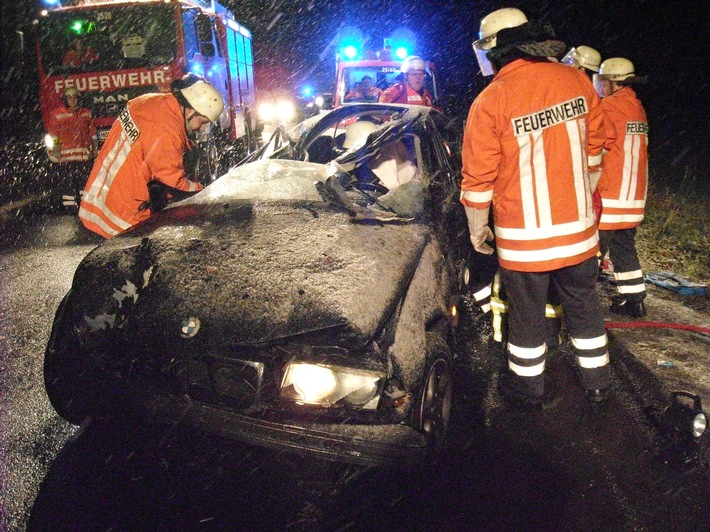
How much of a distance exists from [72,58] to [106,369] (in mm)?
7240

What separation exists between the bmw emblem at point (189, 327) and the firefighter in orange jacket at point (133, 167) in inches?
62.3

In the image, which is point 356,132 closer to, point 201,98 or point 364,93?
point 201,98

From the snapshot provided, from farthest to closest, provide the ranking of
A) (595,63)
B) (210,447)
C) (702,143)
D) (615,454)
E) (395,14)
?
1. (395,14)
2. (702,143)
3. (595,63)
4. (615,454)
5. (210,447)

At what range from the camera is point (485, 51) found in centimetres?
275

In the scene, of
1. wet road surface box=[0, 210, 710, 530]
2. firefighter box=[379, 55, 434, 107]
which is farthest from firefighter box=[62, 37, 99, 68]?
wet road surface box=[0, 210, 710, 530]

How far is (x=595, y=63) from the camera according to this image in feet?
13.5

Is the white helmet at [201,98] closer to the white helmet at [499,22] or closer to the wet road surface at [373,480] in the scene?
the white helmet at [499,22]

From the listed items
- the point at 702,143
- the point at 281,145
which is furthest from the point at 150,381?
the point at 702,143

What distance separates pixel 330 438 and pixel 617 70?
338 centimetres

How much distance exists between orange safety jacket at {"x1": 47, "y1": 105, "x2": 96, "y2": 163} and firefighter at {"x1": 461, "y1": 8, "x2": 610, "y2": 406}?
22.0 ft

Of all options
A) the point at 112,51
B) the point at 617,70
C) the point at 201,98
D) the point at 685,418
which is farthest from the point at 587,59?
the point at 112,51

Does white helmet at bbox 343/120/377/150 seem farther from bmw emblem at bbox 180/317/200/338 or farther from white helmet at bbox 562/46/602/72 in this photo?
bmw emblem at bbox 180/317/200/338

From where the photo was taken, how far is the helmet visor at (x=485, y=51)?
8.76 feet

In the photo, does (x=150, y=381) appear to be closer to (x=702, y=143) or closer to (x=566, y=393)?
(x=566, y=393)
